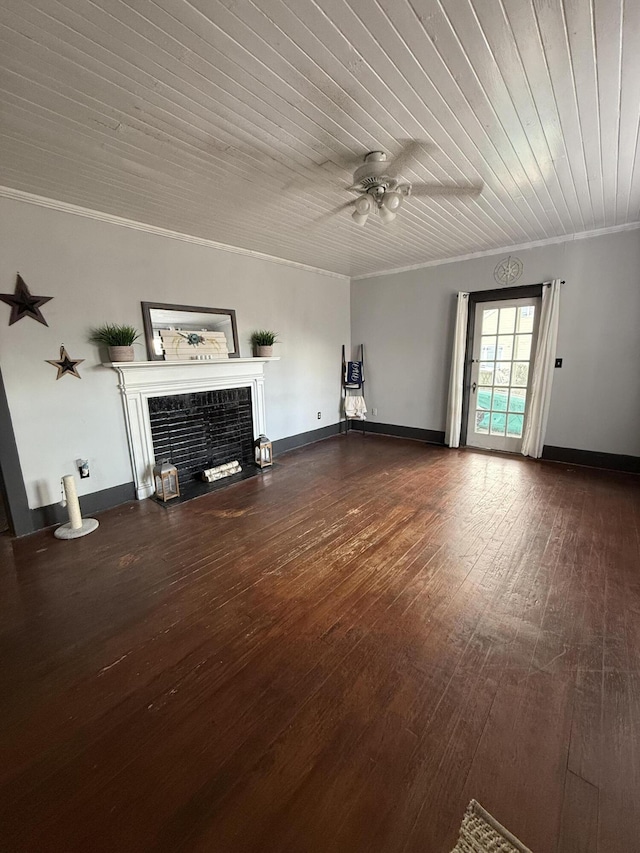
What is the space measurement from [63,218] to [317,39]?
2.57 metres

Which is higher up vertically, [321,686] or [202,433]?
[202,433]

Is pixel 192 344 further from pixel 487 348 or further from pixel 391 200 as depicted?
pixel 487 348

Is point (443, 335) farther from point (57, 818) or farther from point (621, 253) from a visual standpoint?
point (57, 818)

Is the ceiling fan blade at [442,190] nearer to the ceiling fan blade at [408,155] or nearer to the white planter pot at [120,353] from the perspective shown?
the ceiling fan blade at [408,155]

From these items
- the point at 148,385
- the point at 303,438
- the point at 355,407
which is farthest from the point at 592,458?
the point at 148,385

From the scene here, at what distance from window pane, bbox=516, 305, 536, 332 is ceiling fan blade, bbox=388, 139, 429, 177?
283 centimetres

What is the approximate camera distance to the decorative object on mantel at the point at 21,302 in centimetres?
271

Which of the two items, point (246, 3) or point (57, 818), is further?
point (246, 3)

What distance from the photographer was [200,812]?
113 cm

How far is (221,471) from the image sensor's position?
4105 millimetres

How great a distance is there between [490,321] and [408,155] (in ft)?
9.89

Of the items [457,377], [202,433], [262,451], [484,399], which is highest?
[457,377]

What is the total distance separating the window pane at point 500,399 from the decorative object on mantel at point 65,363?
483 cm

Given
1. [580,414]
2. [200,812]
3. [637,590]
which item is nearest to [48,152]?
[200,812]
